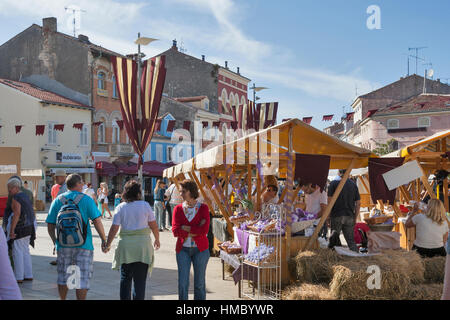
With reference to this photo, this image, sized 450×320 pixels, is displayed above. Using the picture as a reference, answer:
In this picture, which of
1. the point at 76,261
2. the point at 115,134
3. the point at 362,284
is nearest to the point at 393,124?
the point at 115,134

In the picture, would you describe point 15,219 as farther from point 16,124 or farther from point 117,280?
point 16,124

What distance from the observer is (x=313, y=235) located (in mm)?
7465

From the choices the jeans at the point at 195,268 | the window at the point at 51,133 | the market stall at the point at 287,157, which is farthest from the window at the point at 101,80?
the jeans at the point at 195,268

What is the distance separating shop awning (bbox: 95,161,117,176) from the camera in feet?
117

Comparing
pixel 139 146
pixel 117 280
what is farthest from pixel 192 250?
pixel 139 146

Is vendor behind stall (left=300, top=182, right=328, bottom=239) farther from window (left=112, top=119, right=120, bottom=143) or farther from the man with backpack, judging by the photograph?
window (left=112, top=119, right=120, bottom=143)

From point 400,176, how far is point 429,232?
0.98 meters

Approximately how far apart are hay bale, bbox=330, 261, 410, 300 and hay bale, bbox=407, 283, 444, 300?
0.34 ft

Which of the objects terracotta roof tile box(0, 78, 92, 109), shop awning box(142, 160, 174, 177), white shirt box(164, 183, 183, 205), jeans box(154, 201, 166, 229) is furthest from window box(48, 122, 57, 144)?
white shirt box(164, 183, 183, 205)

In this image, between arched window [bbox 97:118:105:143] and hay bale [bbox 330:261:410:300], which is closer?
hay bale [bbox 330:261:410:300]

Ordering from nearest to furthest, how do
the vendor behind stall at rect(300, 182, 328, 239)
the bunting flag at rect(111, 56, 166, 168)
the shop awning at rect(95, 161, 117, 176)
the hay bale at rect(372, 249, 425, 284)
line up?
the hay bale at rect(372, 249, 425, 284) → the vendor behind stall at rect(300, 182, 328, 239) → the bunting flag at rect(111, 56, 166, 168) → the shop awning at rect(95, 161, 117, 176)

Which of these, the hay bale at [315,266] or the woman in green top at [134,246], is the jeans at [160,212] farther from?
the woman in green top at [134,246]

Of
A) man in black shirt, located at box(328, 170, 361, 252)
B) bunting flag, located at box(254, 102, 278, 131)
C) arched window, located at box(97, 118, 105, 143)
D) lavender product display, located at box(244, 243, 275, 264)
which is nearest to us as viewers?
lavender product display, located at box(244, 243, 275, 264)
